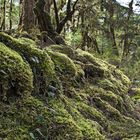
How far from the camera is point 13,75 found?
4363mm

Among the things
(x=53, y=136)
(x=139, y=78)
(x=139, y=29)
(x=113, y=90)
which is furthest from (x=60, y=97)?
(x=139, y=29)

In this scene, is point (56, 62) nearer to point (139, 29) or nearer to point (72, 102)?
point (72, 102)

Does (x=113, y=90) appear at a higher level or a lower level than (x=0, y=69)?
lower

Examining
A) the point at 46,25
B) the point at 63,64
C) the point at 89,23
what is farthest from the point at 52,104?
the point at 89,23

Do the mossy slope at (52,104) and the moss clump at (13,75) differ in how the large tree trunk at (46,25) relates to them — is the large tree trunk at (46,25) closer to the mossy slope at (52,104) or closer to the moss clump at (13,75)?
the mossy slope at (52,104)

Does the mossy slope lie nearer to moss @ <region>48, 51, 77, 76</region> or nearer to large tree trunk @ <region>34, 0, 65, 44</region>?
moss @ <region>48, 51, 77, 76</region>

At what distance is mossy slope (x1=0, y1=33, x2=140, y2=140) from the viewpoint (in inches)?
161

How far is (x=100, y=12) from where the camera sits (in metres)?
16.4

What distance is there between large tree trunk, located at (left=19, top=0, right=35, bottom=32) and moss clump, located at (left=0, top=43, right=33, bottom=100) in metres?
5.41

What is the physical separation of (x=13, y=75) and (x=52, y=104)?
76 cm

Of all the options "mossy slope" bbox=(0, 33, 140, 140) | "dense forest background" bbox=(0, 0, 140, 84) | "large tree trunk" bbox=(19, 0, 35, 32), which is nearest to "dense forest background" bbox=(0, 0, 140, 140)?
"mossy slope" bbox=(0, 33, 140, 140)

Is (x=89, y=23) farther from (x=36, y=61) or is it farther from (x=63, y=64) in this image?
(x=36, y=61)

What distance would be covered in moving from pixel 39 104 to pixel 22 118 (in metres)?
0.46

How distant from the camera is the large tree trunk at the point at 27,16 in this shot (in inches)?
397
